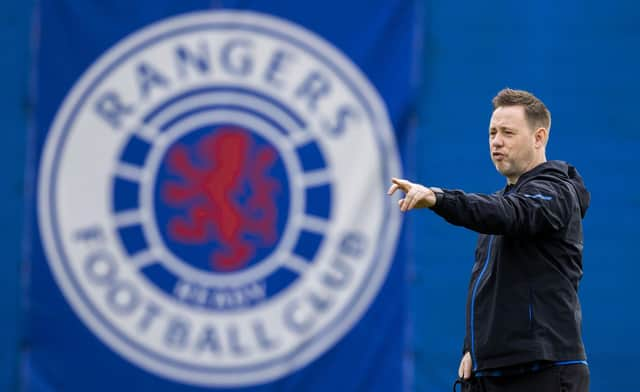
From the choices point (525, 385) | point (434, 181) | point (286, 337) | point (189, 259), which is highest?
point (434, 181)

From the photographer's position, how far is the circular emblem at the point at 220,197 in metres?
4.35

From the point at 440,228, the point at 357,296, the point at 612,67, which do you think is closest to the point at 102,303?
the point at 357,296

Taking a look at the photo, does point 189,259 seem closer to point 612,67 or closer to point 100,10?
point 100,10

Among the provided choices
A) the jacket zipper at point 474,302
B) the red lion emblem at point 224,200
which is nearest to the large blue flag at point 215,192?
the red lion emblem at point 224,200

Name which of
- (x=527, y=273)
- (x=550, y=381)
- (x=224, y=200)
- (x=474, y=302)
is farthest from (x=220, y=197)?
(x=550, y=381)

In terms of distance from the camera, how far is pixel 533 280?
2.54m

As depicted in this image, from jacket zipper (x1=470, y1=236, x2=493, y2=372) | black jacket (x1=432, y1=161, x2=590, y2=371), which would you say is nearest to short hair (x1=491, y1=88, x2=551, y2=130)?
black jacket (x1=432, y1=161, x2=590, y2=371)

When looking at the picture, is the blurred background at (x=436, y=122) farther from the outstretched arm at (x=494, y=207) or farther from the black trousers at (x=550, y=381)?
the outstretched arm at (x=494, y=207)

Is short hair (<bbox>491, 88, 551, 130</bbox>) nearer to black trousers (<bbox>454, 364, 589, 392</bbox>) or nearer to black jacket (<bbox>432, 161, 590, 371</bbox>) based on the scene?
black jacket (<bbox>432, 161, 590, 371</bbox>)

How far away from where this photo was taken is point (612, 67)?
173 inches

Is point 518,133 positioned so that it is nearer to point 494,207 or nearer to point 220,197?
point 494,207

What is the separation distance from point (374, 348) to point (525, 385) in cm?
179

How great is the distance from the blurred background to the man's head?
170 cm

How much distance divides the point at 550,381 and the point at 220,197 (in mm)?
2284
